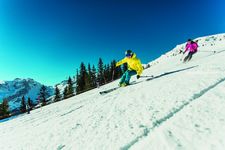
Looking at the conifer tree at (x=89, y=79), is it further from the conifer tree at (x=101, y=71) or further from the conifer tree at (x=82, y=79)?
the conifer tree at (x=101, y=71)

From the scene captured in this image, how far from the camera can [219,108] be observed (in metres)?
3.29

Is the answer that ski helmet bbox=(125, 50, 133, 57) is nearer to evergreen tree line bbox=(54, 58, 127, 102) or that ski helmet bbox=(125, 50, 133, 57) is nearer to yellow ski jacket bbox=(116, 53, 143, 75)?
yellow ski jacket bbox=(116, 53, 143, 75)

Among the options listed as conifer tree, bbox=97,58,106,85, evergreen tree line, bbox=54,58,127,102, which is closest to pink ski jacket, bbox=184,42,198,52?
evergreen tree line, bbox=54,58,127,102

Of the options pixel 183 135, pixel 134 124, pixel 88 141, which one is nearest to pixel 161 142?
pixel 183 135

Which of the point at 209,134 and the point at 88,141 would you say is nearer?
the point at 209,134

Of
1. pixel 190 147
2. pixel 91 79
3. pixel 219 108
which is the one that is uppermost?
pixel 91 79

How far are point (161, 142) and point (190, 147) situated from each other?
1.33ft

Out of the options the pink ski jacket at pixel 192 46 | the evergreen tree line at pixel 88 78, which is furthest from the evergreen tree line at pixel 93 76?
the pink ski jacket at pixel 192 46

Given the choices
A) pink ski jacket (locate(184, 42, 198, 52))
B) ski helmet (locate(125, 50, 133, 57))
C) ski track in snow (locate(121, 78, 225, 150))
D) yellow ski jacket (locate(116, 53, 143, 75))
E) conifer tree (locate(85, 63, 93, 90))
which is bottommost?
ski track in snow (locate(121, 78, 225, 150))

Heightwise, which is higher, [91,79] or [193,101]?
[91,79]

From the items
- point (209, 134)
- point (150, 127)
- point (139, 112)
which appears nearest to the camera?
point (209, 134)

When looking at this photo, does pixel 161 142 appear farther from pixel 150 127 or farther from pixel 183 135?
pixel 150 127

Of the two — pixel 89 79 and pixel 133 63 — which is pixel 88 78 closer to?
pixel 89 79

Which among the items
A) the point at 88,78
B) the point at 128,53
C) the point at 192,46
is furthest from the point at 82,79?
the point at 128,53
